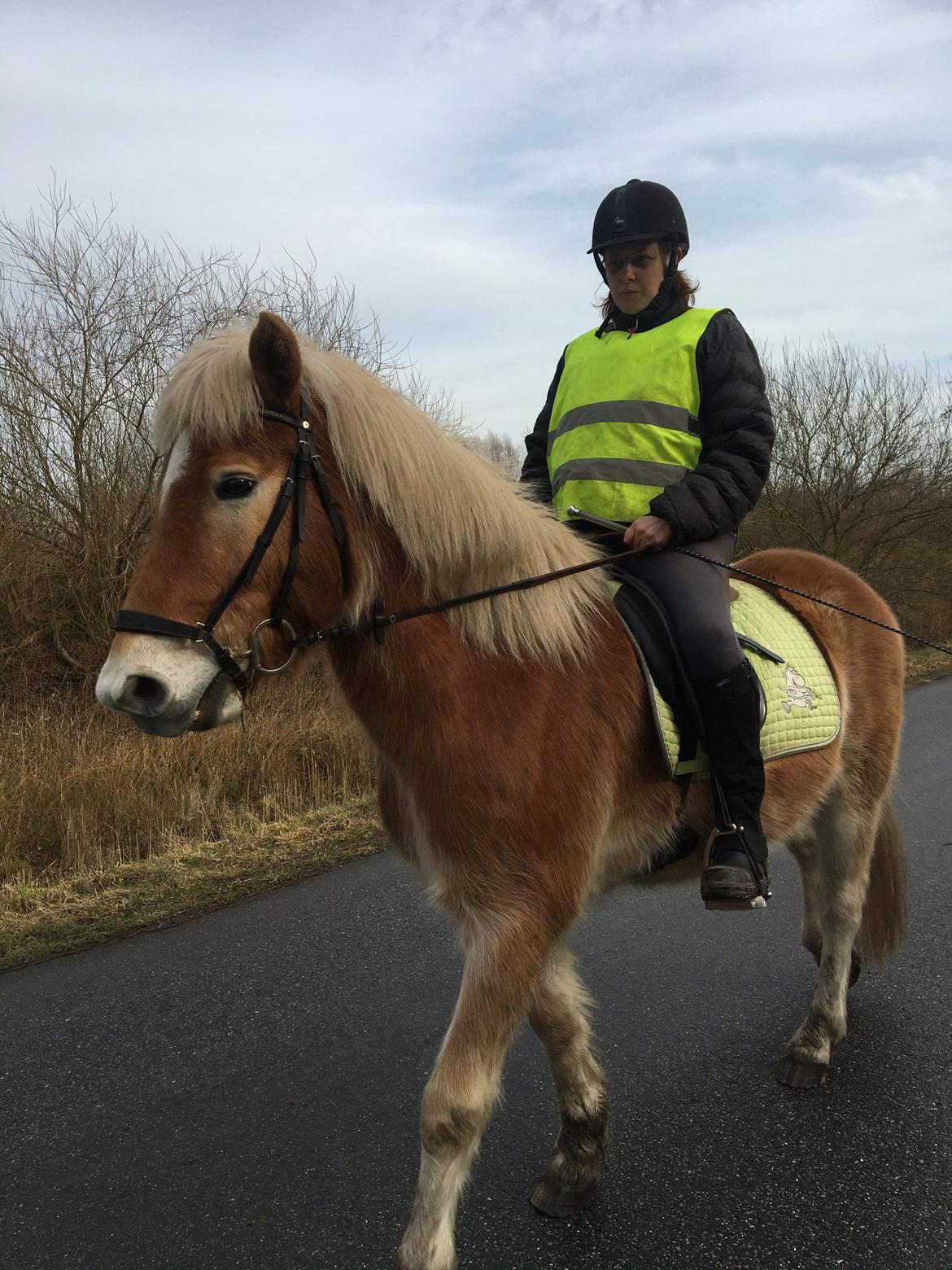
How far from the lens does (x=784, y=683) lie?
277 cm

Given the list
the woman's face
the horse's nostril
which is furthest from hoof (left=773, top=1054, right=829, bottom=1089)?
the woman's face

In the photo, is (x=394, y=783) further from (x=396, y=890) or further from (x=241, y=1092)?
(x=396, y=890)

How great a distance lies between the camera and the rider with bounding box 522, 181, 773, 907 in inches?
95.6

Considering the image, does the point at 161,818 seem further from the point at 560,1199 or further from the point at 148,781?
the point at 560,1199

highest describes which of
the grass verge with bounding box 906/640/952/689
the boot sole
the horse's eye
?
the horse's eye

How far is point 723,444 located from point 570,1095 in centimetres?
202

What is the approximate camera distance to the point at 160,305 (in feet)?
29.4

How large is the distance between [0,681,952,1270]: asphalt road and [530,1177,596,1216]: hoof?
29 millimetres

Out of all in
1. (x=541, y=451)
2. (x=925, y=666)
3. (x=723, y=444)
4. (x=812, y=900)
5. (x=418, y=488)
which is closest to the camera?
(x=418, y=488)

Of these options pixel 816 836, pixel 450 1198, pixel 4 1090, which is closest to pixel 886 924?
pixel 816 836

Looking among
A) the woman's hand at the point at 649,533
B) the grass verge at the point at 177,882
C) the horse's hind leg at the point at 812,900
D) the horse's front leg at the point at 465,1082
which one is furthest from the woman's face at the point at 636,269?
the grass verge at the point at 177,882

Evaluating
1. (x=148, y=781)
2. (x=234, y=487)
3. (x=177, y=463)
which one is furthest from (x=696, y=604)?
(x=148, y=781)

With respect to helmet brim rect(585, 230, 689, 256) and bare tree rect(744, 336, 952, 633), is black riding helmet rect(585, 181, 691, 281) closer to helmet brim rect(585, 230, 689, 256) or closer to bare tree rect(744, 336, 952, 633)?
helmet brim rect(585, 230, 689, 256)

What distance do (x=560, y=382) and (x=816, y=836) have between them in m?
2.13
